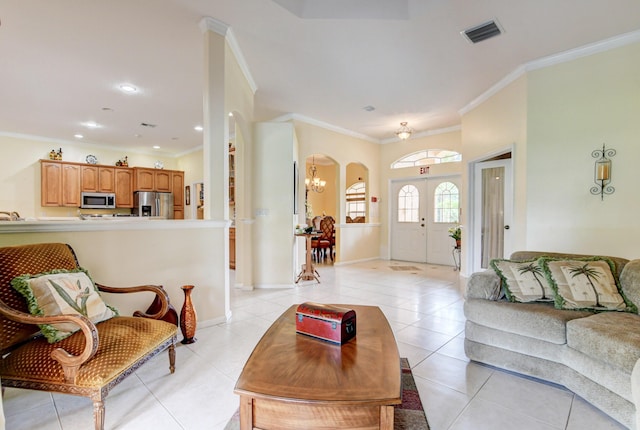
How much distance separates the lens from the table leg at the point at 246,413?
3.84 ft

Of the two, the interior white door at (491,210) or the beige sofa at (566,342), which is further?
the interior white door at (491,210)

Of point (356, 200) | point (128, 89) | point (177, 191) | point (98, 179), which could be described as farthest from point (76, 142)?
point (356, 200)

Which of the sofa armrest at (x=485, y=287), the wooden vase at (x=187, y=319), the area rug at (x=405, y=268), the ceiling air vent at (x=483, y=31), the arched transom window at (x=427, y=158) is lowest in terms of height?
the area rug at (x=405, y=268)

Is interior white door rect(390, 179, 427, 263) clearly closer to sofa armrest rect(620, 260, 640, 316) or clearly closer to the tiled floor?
the tiled floor

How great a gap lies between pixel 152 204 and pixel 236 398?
288 inches

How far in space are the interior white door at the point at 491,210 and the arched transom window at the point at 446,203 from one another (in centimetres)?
143

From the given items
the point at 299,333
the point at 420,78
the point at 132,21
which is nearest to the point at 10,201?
the point at 132,21

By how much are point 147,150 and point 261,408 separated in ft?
29.1

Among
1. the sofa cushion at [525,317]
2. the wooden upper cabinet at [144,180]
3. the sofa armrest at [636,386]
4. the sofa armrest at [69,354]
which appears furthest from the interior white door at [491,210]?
the wooden upper cabinet at [144,180]

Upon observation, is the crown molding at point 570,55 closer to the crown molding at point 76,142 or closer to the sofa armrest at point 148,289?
the sofa armrest at point 148,289

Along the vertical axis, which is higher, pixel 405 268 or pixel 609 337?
pixel 609 337

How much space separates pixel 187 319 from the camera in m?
2.67

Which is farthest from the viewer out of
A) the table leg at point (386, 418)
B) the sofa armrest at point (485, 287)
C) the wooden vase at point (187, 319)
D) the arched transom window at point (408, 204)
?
the arched transom window at point (408, 204)

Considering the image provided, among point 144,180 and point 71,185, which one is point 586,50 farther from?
point 71,185
